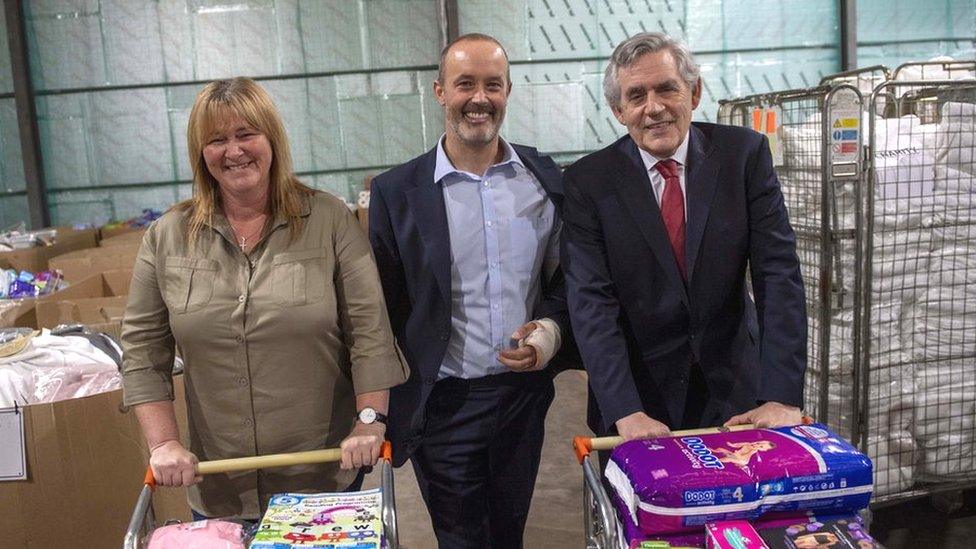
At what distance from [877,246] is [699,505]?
2.13 metres

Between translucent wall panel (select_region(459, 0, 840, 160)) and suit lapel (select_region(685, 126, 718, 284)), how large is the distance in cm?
580

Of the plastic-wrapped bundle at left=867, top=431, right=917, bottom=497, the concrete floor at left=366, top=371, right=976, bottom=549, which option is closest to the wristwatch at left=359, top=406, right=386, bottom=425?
the concrete floor at left=366, top=371, right=976, bottom=549

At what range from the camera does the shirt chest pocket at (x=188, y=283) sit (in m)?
1.85

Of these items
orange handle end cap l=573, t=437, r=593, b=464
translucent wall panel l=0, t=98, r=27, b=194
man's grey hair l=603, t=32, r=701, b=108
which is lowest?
orange handle end cap l=573, t=437, r=593, b=464

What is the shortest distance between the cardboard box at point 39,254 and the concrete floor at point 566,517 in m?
2.91

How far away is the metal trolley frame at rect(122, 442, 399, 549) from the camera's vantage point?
1538mm

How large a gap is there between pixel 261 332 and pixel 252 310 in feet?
0.18

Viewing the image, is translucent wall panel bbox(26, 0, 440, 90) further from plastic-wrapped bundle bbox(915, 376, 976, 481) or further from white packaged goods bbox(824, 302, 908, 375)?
plastic-wrapped bundle bbox(915, 376, 976, 481)

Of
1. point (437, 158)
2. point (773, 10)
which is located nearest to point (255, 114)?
point (437, 158)

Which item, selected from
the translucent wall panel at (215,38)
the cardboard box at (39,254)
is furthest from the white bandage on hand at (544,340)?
the translucent wall panel at (215,38)

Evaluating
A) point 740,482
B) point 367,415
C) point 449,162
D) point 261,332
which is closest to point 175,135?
point 449,162

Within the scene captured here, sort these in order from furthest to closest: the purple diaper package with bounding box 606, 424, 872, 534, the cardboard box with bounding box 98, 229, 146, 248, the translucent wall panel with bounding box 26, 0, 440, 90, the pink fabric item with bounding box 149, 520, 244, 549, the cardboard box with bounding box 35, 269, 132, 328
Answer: the translucent wall panel with bounding box 26, 0, 440, 90
the cardboard box with bounding box 98, 229, 146, 248
the cardboard box with bounding box 35, 269, 132, 328
the pink fabric item with bounding box 149, 520, 244, 549
the purple diaper package with bounding box 606, 424, 872, 534

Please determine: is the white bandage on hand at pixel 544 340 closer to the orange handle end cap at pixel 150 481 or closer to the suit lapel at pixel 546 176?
the suit lapel at pixel 546 176

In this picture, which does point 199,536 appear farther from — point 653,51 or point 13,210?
point 13,210
